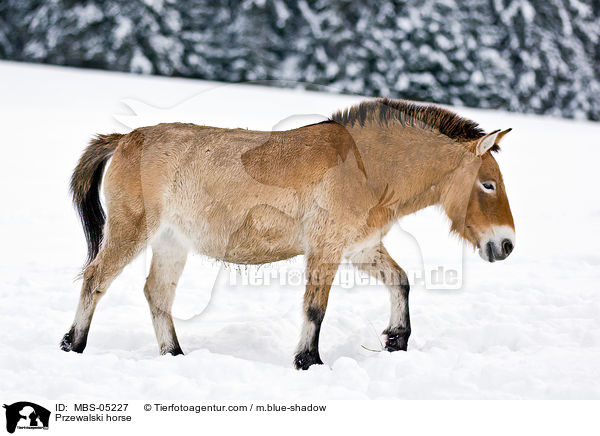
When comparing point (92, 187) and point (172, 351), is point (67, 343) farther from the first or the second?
point (92, 187)

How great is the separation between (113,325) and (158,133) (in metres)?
1.93

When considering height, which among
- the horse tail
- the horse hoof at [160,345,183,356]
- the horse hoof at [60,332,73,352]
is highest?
the horse tail

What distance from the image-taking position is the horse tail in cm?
516

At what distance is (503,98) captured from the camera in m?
21.2

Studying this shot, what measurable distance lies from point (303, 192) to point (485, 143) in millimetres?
1389

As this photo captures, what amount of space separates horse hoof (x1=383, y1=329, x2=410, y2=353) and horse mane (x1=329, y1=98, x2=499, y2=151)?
1.65 meters

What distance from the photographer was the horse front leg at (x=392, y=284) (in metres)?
5.02

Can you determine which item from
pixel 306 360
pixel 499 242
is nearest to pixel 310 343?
pixel 306 360

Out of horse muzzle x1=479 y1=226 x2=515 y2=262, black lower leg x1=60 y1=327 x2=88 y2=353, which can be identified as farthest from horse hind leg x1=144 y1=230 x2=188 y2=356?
horse muzzle x1=479 y1=226 x2=515 y2=262

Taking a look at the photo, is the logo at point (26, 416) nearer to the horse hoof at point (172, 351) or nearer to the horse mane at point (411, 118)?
the horse hoof at point (172, 351)

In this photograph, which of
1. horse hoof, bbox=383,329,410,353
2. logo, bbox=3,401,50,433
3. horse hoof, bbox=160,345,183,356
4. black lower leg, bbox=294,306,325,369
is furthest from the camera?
horse hoof, bbox=383,329,410,353

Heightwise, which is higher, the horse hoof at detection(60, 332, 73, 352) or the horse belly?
the horse belly

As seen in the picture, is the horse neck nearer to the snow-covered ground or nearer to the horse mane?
the horse mane

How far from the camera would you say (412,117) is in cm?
487
